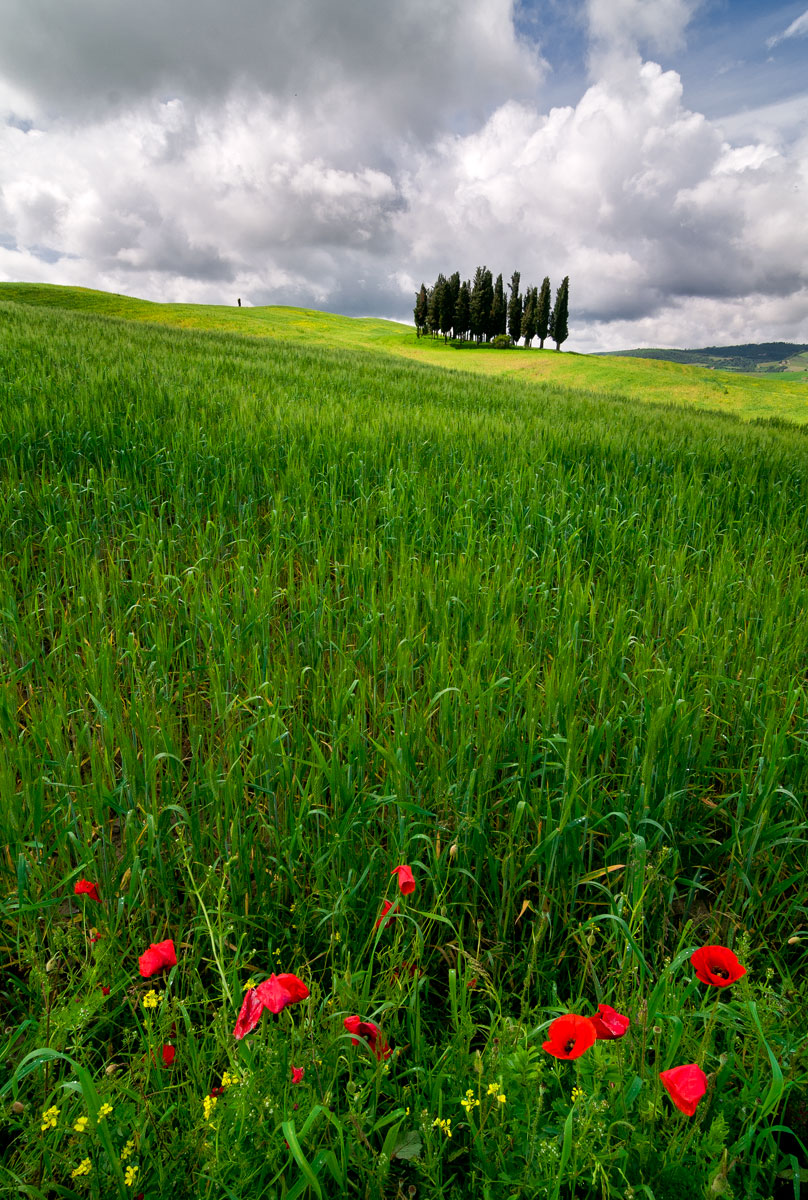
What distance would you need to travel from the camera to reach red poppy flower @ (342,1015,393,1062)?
961 millimetres

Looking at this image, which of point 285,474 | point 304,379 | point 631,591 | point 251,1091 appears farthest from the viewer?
point 304,379

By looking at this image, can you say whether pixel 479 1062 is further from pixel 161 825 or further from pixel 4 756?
pixel 4 756

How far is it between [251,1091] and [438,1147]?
34 cm

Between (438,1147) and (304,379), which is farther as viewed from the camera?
(304,379)

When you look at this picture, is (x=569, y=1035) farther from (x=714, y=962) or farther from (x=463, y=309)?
(x=463, y=309)

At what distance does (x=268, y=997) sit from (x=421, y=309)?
256 feet

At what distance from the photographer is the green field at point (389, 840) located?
3.07 feet

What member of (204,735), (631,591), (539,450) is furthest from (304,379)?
(204,735)

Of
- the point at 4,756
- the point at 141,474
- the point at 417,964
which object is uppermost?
the point at 141,474

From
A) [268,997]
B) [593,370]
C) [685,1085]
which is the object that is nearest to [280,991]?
[268,997]

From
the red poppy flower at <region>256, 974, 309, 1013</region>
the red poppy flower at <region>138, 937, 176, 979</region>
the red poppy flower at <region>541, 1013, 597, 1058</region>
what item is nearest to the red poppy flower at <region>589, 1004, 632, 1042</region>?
the red poppy flower at <region>541, 1013, 597, 1058</region>

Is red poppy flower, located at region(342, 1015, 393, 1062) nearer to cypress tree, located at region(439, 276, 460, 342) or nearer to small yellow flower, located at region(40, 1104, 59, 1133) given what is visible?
small yellow flower, located at region(40, 1104, 59, 1133)

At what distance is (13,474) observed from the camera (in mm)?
3564

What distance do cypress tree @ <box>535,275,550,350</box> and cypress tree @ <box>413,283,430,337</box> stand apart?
45.5 feet
